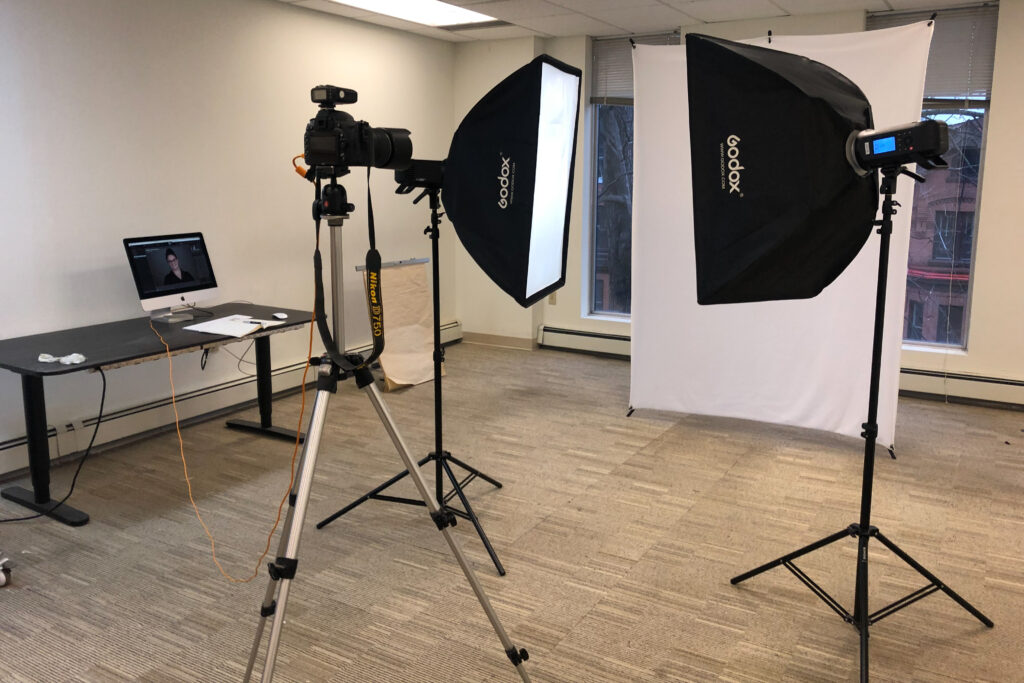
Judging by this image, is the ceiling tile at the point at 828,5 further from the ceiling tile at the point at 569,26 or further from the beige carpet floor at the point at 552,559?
the beige carpet floor at the point at 552,559

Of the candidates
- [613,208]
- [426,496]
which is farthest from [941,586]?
[613,208]

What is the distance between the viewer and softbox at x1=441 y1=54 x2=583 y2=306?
2369mm

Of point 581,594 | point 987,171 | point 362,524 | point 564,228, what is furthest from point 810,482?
point 987,171

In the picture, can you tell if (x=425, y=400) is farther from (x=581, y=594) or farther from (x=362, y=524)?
(x=581, y=594)

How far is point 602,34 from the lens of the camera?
6074 mm

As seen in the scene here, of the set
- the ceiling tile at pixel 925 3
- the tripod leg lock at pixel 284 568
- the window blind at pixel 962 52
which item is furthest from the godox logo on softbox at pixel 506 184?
the window blind at pixel 962 52

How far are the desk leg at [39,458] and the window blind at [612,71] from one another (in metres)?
4.45

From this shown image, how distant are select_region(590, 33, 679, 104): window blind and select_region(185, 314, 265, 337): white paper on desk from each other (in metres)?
3.42

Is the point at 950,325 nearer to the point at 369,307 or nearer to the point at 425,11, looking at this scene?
the point at 425,11

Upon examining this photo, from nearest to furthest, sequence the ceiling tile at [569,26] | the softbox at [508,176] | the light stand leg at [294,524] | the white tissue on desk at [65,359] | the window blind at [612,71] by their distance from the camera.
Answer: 1. the light stand leg at [294,524]
2. the softbox at [508,176]
3. the white tissue on desk at [65,359]
4. the ceiling tile at [569,26]
5. the window blind at [612,71]

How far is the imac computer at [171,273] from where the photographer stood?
398 centimetres

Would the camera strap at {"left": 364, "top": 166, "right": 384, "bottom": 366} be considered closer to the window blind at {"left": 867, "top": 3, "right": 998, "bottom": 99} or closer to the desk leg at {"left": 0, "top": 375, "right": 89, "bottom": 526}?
the desk leg at {"left": 0, "top": 375, "right": 89, "bottom": 526}

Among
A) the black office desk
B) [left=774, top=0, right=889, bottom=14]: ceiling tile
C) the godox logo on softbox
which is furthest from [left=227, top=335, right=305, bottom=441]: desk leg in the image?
[left=774, top=0, right=889, bottom=14]: ceiling tile

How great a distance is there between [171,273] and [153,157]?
68 centimetres
